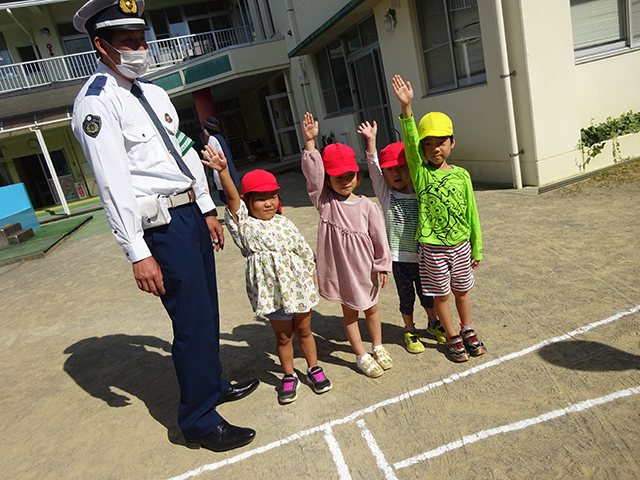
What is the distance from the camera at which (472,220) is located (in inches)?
110

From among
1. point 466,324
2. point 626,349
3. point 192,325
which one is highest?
point 192,325

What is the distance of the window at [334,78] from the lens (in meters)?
11.6

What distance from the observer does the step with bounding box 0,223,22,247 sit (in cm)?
1052

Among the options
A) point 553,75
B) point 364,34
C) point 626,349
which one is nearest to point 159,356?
point 626,349

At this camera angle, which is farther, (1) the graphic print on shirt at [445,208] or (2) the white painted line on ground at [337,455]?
(1) the graphic print on shirt at [445,208]

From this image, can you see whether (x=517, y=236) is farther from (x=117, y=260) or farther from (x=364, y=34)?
(x=364, y=34)

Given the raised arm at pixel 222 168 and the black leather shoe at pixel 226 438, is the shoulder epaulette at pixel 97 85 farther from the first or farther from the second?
the black leather shoe at pixel 226 438

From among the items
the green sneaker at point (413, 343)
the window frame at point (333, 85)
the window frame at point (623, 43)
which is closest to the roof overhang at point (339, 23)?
the window frame at point (333, 85)

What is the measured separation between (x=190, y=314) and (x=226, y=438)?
721 mm

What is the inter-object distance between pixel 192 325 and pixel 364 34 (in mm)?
9368

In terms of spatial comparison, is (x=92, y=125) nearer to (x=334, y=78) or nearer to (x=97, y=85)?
(x=97, y=85)

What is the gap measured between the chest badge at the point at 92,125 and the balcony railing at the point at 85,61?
15.8m

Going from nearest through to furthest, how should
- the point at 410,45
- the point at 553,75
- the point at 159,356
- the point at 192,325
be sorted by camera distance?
1. the point at 192,325
2. the point at 159,356
3. the point at 553,75
4. the point at 410,45

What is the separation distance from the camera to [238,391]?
2965 millimetres
